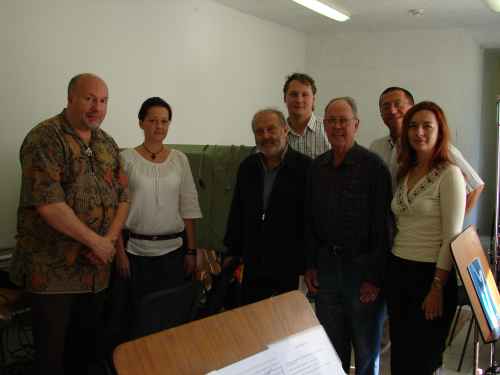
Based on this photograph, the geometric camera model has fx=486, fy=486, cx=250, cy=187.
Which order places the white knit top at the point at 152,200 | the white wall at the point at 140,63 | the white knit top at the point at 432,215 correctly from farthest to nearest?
the white wall at the point at 140,63, the white knit top at the point at 152,200, the white knit top at the point at 432,215

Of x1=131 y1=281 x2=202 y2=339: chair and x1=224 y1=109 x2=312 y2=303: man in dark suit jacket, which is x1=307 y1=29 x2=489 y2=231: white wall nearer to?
x1=224 y1=109 x2=312 y2=303: man in dark suit jacket

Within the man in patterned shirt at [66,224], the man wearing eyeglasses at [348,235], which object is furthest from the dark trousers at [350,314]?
the man in patterned shirt at [66,224]

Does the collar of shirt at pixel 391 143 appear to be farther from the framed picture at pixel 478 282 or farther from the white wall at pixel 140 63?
the white wall at pixel 140 63

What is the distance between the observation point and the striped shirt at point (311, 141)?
106 inches

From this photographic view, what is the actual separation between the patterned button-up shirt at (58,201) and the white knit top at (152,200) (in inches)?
Answer: 8.4

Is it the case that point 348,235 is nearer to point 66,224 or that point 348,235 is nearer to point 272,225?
point 272,225

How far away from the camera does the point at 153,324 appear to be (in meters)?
1.63

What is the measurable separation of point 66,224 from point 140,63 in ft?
7.66

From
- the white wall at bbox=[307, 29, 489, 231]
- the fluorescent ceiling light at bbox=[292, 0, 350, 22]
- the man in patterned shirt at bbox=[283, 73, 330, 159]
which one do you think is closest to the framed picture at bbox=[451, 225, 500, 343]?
the man in patterned shirt at bbox=[283, 73, 330, 159]

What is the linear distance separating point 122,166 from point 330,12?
10.7 feet

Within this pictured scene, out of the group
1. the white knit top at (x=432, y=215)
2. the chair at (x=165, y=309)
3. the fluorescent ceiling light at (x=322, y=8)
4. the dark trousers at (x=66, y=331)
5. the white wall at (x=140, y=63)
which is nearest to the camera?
the chair at (x=165, y=309)

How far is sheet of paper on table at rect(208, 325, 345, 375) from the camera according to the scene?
3.51 feet

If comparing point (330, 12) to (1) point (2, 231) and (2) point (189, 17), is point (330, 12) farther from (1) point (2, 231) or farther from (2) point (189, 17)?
(1) point (2, 231)

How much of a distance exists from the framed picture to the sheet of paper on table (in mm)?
640
